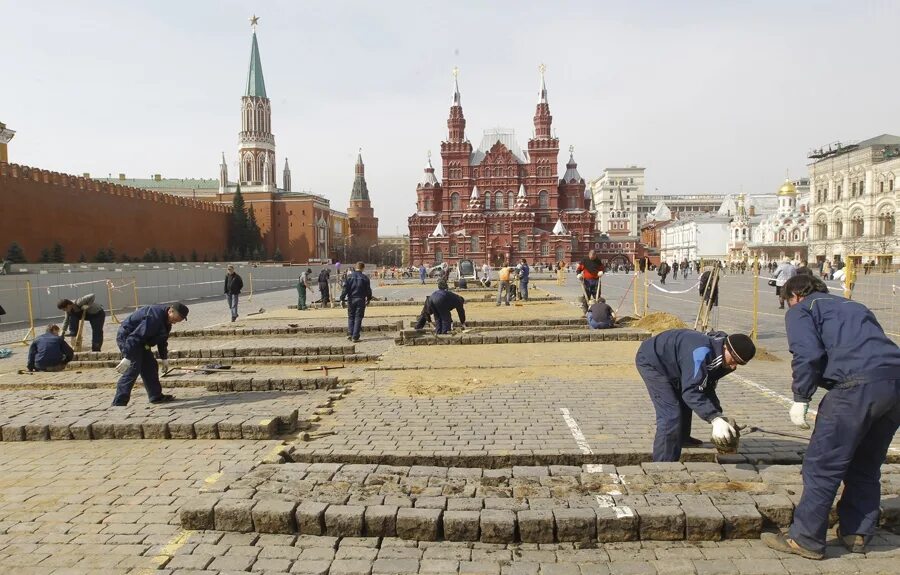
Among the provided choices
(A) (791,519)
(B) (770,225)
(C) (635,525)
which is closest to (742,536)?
(A) (791,519)

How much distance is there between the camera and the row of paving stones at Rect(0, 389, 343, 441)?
577 cm

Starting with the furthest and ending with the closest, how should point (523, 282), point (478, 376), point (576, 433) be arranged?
point (523, 282) < point (478, 376) < point (576, 433)

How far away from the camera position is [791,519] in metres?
3.72

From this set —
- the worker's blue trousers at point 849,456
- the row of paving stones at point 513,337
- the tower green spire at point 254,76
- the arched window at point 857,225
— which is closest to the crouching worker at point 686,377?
the worker's blue trousers at point 849,456

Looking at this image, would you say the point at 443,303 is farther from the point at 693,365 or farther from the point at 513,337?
the point at 693,365

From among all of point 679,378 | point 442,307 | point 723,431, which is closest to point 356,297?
point 442,307

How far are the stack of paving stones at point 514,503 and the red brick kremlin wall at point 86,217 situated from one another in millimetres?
38118

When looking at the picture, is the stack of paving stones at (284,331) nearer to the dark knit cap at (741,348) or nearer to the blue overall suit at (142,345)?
the blue overall suit at (142,345)

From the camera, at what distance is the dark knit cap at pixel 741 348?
409 centimetres

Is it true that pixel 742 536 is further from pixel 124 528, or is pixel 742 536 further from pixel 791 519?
pixel 124 528

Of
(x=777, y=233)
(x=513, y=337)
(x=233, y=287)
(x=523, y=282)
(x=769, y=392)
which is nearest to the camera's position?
(x=769, y=392)

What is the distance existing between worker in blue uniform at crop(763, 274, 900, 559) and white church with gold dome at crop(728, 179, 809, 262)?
77294mm

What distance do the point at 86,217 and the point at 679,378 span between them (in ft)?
151

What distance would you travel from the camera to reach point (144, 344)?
691 centimetres
